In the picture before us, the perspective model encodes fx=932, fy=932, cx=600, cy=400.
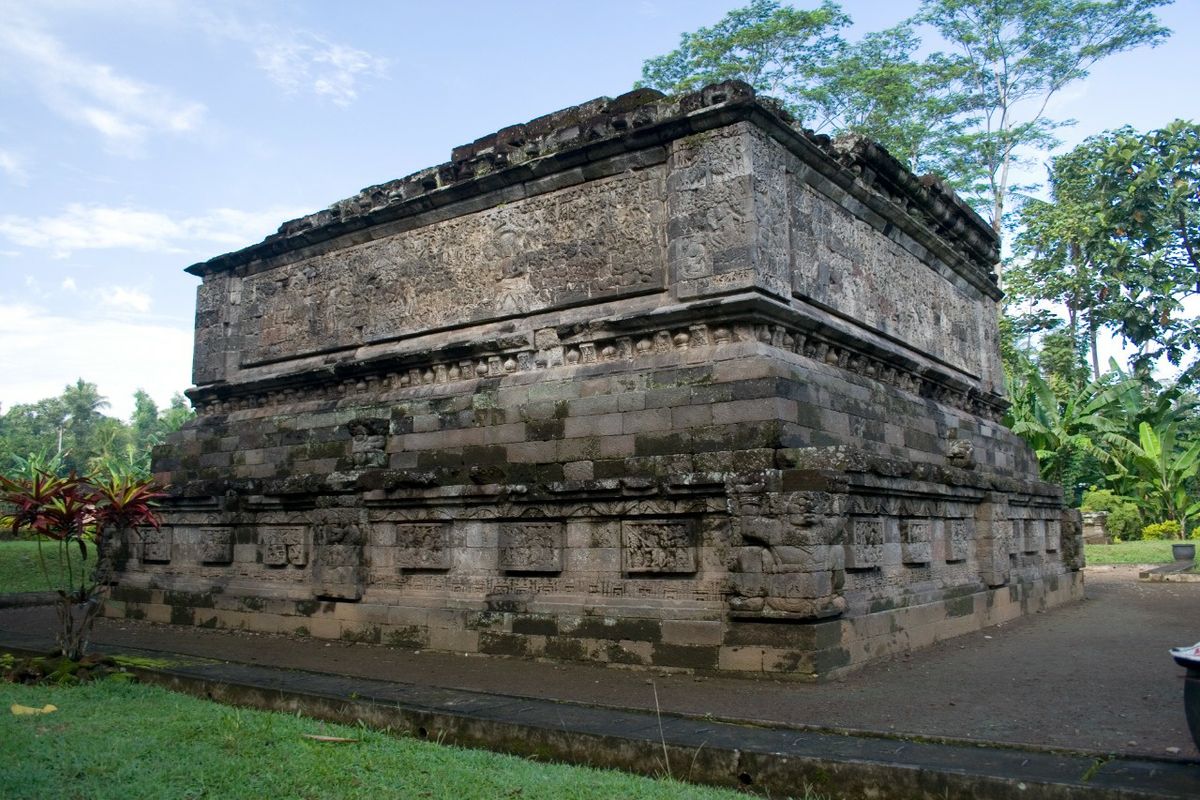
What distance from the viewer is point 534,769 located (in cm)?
467

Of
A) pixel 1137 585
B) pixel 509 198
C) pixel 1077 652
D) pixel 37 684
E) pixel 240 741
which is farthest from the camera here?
pixel 1137 585

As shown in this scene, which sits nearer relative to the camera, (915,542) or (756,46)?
(915,542)

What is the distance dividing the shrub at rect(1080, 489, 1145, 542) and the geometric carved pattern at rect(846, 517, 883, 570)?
62.8ft

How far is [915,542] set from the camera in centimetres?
909

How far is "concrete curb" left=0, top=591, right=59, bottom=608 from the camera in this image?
13820mm

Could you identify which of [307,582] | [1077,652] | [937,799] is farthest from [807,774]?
[307,582]

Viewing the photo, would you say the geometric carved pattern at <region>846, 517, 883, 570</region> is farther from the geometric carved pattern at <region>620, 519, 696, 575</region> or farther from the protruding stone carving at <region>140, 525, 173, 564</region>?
the protruding stone carving at <region>140, 525, 173, 564</region>

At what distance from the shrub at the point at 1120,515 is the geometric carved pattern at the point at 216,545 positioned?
71.3 feet

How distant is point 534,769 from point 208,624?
25.7 ft

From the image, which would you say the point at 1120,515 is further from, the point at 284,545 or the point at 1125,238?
the point at 284,545

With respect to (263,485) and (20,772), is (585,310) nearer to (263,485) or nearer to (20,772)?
(263,485)

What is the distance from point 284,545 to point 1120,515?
21758 millimetres

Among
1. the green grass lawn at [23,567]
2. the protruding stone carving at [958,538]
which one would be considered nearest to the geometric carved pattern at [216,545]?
the green grass lawn at [23,567]

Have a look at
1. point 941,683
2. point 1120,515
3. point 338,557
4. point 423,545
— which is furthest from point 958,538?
point 1120,515
